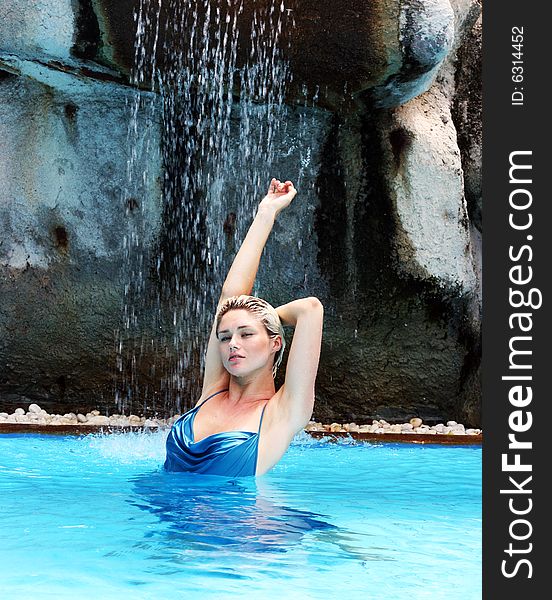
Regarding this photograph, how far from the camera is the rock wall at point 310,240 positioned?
6629 mm

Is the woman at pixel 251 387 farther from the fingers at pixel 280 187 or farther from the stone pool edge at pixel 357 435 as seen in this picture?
the stone pool edge at pixel 357 435

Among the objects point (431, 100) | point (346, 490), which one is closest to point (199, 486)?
point (346, 490)

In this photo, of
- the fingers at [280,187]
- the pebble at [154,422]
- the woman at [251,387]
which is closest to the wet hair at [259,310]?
the woman at [251,387]

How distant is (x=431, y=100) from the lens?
22.3ft

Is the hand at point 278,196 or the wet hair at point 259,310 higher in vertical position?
the hand at point 278,196

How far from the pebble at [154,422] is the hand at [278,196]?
295 centimetres

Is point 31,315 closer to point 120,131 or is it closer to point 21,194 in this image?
point 21,194

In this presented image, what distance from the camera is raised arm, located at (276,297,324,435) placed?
10.2 feet

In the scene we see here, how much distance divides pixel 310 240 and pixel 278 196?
334 cm

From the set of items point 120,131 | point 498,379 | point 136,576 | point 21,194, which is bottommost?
point 136,576

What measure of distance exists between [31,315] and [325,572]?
16.1 ft

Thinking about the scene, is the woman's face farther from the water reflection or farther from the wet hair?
the water reflection

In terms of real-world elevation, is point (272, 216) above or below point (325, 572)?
above

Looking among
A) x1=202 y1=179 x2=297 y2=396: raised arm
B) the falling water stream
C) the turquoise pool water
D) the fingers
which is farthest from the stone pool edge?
the fingers
